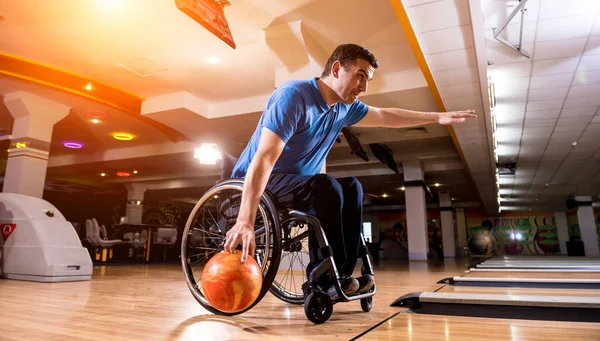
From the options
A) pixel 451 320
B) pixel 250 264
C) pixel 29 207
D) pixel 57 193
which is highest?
pixel 57 193

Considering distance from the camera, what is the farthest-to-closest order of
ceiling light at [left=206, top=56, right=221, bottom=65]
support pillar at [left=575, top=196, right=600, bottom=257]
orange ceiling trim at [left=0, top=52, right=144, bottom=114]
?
support pillar at [left=575, top=196, right=600, bottom=257]
orange ceiling trim at [left=0, top=52, right=144, bottom=114]
ceiling light at [left=206, top=56, right=221, bottom=65]

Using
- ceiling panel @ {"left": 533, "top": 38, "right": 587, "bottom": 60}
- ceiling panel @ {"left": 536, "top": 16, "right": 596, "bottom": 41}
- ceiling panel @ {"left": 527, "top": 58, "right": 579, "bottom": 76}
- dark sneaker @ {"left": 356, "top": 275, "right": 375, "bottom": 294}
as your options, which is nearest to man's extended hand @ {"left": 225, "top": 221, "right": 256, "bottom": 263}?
dark sneaker @ {"left": 356, "top": 275, "right": 375, "bottom": 294}

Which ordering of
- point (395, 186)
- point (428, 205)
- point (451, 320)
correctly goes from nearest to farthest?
1. point (451, 320)
2. point (395, 186)
3. point (428, 205)

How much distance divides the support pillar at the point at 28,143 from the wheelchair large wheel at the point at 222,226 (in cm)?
659

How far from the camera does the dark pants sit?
1.54 m

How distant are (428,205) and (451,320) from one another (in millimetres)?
23520

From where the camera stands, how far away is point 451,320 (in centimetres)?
148

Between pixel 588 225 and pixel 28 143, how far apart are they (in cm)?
2383

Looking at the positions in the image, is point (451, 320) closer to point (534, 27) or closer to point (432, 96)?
point (534, 27)

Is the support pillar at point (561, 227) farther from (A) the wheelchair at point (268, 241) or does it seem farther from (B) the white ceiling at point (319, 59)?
(A) the wheelchair at point (268, 241)

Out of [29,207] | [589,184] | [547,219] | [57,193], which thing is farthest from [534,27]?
[547,219]

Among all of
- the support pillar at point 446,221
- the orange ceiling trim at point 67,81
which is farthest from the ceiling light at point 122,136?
the support pillar at point 446,221

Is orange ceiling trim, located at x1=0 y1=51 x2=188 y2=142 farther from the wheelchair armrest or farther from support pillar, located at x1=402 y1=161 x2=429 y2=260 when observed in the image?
support pillar, located at x1=402 y1=161 x2=429 y2=260

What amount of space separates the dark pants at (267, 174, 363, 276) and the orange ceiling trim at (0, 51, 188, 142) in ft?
21.8
